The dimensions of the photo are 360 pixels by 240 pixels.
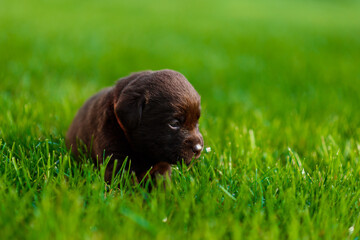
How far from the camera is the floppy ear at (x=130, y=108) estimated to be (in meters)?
2.86

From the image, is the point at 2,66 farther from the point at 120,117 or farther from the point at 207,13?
the point at 207,13

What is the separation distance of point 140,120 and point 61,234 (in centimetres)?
117

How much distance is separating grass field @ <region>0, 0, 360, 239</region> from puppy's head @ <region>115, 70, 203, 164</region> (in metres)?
0.23

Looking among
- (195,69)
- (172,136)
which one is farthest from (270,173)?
(195,69)

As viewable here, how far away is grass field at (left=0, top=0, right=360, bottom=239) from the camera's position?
2.27 m

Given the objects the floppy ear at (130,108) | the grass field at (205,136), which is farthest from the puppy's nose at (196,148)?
the floppy ear at (130,108)

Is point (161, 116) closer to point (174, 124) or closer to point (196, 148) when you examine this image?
point (174, 124)

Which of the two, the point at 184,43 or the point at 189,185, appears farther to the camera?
the point at 184,43

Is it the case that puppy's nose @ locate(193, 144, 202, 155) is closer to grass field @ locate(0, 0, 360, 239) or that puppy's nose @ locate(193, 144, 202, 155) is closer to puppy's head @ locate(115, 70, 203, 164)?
puppy's head @ locate(115, 70, 203, 164)

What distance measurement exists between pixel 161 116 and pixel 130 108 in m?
0.24

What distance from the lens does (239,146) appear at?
3.60 m

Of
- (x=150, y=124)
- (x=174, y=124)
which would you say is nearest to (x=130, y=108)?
(x=150, y=124)

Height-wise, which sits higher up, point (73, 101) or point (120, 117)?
point (120, 117)

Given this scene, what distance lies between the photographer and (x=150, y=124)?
9.55ft
